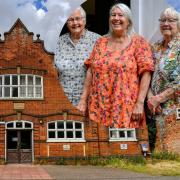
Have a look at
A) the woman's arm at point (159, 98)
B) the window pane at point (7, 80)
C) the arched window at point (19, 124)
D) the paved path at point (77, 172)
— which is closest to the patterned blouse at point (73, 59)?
the woman's arm at point (159, 98)

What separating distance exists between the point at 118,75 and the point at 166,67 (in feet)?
0.46

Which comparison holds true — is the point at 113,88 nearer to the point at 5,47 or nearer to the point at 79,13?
the point at 79,13

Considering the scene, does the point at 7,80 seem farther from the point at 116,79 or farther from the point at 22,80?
the point at 116,79

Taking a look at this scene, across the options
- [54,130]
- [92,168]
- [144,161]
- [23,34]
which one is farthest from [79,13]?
[92,168]

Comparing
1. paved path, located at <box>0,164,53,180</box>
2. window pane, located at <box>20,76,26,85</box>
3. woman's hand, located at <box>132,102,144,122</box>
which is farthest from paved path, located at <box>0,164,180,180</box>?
woman's hand, located at <box>132,102,144,122</box>

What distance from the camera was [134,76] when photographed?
149 centimetres

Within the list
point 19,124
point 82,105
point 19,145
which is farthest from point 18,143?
point 82,105

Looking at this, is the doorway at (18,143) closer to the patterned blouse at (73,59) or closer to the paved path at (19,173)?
the paved path at (19,173)

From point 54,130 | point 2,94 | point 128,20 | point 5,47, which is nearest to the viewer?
point 128,20

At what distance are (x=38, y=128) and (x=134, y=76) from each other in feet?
3.06

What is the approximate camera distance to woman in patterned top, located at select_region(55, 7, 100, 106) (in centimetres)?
152

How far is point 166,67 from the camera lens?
1.50m

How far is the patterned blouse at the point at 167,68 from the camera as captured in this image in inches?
58.6

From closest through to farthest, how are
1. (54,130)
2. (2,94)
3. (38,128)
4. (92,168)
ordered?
(2,94) < (54,130) < (38,128) < (92,168)
